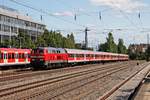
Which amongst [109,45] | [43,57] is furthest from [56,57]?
[109,45]

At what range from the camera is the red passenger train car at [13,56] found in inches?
1723

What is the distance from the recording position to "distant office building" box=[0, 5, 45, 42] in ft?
376

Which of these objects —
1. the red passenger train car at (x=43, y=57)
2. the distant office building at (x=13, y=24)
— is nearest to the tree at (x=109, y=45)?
the distant office building at (x=13, y=24)

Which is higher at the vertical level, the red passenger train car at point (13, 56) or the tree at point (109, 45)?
the tree at point (109, 45)

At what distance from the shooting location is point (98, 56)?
8694cm

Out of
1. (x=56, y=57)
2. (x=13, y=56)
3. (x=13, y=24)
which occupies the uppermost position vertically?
(x=13, y=24)

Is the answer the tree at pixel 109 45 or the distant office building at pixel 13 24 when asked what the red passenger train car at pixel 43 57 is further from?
the tree at pixel 109 45

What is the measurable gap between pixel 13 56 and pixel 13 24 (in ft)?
250

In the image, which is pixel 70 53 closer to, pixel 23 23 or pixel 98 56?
pixel 98 56

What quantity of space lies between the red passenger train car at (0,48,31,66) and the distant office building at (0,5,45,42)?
62382 mm

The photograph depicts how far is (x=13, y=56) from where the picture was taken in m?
46.7

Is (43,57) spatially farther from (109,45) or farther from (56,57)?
(109,45)

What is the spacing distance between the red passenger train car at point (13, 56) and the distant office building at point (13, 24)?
205 feet

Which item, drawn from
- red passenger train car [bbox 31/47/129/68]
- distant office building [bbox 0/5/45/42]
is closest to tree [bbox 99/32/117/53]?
distant office building [bbox 0/5/45/42]
